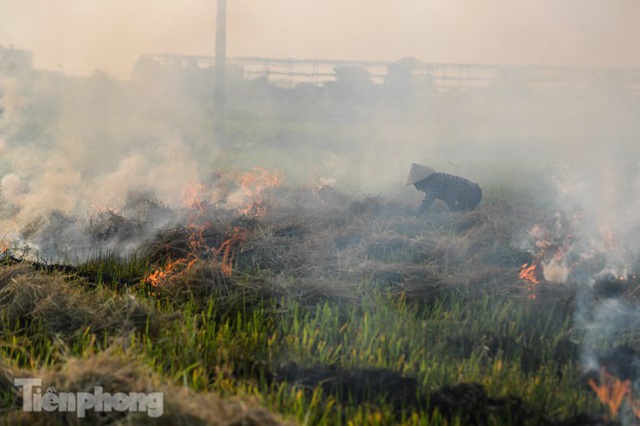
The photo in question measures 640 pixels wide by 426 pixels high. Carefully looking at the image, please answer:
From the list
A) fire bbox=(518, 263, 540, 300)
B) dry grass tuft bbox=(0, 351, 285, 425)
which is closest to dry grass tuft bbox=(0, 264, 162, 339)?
dry grass tuft bbox=(0, 351, 285, 425)

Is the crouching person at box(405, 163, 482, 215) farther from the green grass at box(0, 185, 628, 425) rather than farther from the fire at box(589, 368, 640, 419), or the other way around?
the fire at box(589, 368, 640, 419)

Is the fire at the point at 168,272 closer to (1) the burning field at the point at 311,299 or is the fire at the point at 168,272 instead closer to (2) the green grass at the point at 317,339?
(1) the burning field at the point at 311,299

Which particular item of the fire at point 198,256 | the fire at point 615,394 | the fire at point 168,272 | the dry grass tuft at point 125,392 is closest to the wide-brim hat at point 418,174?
the fire at point 198,256

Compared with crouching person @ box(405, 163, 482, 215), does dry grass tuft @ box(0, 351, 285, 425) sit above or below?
below

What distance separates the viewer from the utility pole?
802 inches

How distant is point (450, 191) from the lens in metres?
10.7

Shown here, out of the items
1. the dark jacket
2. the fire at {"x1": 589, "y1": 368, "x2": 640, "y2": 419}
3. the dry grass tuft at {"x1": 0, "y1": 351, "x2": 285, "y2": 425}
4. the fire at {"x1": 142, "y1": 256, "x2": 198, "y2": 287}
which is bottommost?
the fire at {"x1": 589, "y1": 368, "x2": 640, "y2": 419}

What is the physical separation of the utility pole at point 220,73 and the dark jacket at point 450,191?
11.4m

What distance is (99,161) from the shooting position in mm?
14875

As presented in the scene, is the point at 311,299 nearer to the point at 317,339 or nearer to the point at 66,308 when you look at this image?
the point at 317,339

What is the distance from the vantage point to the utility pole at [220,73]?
2038 centimetres

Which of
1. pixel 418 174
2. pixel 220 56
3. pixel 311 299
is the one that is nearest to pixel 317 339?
pixel 311 299

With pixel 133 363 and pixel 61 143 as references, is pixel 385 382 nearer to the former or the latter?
pixel 133 363

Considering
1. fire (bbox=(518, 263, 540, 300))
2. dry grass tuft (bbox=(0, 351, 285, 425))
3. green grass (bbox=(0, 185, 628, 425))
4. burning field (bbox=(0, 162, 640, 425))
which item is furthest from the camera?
fire (bbox=(518, 263, 540, 300))
